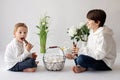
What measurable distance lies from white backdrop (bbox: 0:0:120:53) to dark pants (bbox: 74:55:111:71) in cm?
87

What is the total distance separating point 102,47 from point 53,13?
979mm

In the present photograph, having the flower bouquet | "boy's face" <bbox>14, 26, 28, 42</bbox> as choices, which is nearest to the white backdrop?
the flower bouquet

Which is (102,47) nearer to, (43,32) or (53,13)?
(43,32)

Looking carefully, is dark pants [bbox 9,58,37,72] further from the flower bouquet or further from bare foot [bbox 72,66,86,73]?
the flower bouquet

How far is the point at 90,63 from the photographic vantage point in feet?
7.20

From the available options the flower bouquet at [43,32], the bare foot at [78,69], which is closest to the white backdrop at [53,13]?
the flower bouquet at [43,32]

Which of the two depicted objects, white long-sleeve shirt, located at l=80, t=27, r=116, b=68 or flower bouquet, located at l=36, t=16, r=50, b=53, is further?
flower bouquet, located at l=36, t=16, r=50, b=53

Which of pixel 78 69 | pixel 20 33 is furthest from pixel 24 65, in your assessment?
pixel 78 69

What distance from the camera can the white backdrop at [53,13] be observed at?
2969 millimetres

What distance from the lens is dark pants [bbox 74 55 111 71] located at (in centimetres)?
218
